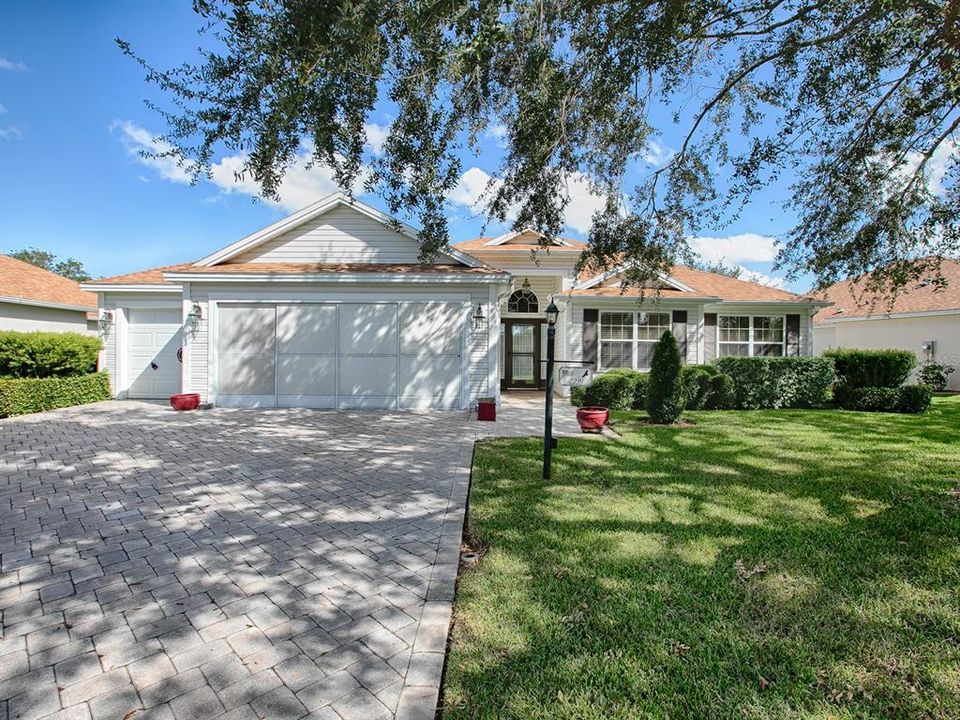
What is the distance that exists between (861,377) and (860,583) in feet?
41.8

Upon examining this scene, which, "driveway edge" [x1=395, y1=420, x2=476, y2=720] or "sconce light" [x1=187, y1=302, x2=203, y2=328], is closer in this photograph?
"driveway edge" [x1=395, y1=420, x2=476, y2=720]

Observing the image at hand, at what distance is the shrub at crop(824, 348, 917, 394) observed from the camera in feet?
42.0

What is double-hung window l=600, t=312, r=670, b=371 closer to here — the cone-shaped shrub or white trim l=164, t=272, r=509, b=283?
the cone-shaped shrub

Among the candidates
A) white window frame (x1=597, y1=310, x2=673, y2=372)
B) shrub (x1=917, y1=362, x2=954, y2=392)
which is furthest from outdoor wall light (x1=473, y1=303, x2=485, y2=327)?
shrub (x1=917, y1=362, x2=954, y2=392)

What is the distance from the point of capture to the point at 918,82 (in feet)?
22.8

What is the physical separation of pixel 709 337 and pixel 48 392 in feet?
60.8

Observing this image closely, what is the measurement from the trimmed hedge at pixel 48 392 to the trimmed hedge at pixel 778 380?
16.9 metres

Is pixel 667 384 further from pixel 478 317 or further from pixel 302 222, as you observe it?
pixel 302 222

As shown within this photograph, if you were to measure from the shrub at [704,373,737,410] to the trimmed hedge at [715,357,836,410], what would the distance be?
24cm

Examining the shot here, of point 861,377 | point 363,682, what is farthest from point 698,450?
point 861,377

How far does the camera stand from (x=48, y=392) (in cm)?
1120

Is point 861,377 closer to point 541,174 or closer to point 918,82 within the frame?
point 918,82

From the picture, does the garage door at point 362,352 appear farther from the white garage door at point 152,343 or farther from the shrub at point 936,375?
the shrub at point 936,375

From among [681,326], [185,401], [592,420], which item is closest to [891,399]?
[681,326]
